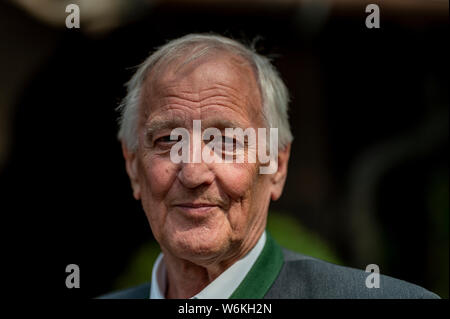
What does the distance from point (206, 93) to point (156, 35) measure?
9.37 ft

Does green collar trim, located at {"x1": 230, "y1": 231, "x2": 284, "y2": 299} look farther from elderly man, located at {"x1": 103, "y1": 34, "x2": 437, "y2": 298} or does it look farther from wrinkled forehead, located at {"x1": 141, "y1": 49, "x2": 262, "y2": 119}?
wrinkled forehead, located at {"x1": 141, "y1": 49, "x2": 262, "y2": 119}

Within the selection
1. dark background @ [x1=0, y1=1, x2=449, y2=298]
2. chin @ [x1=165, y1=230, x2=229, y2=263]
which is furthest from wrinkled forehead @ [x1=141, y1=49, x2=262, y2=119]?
dark background @ [x1=0, y1=1, x2=449, y2=298]

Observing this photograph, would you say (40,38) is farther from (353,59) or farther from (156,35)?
(353,59)

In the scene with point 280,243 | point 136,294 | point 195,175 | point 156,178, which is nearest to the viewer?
point 195,175

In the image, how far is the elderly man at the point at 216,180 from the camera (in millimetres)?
2113

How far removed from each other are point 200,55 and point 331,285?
1.15 m

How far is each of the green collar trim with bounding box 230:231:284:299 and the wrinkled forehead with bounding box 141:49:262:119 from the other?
65cm

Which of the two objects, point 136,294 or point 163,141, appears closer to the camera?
point 163,141

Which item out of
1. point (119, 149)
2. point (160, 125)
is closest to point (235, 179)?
point (160, 125)

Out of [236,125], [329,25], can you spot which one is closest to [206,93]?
[236,125]

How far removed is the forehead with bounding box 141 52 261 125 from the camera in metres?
2.21

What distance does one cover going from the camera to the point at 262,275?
226cm

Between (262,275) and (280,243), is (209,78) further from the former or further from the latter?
(280,243)

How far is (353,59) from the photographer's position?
17.2 ft
